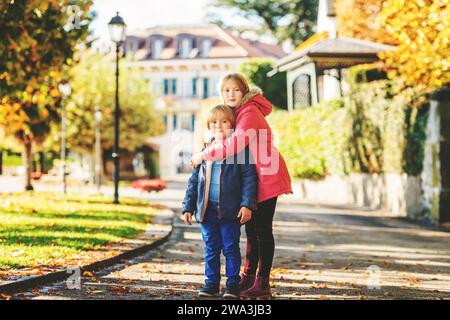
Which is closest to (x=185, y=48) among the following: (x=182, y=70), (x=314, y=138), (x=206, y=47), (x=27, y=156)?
(x=182, y=70)

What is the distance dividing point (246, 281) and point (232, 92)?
64.3 inches

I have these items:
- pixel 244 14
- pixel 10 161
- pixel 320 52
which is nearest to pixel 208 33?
pixel 244 14

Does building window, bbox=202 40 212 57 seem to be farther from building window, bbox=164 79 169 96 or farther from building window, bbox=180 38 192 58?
building window, bbox=164 79 169 96

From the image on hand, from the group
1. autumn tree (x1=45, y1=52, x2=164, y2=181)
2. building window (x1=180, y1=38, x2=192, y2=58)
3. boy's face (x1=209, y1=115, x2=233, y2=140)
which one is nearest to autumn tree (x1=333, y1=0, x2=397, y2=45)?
autumn tree (x1=45, y1=52, x2=164, y2=181)

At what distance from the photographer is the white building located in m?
78.1

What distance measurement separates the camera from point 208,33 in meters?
78.6

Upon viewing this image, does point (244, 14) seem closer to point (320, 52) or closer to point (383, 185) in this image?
point (320, 52)

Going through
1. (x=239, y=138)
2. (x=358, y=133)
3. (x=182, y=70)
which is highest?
(x=182, y=70)

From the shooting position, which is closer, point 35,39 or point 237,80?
point 237,80

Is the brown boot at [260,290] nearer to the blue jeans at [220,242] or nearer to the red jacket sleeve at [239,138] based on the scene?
the blue jeans at [220,242]

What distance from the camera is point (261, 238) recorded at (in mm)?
7762

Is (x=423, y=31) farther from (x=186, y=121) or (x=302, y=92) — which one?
(x=186, y=121)

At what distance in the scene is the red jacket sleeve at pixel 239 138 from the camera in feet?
24.4

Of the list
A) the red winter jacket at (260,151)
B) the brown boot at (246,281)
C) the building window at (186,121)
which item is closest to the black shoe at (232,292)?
the brown boot at (246,281)
